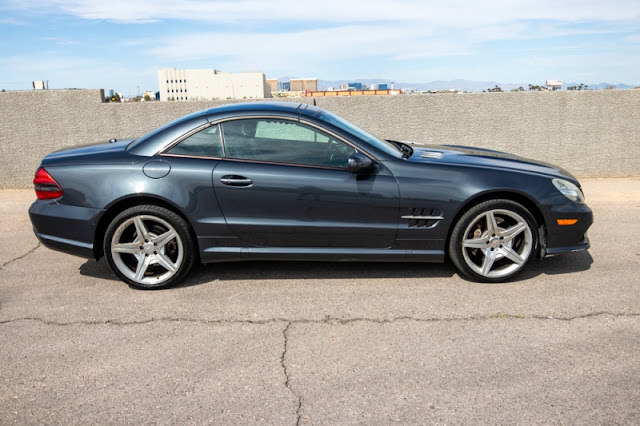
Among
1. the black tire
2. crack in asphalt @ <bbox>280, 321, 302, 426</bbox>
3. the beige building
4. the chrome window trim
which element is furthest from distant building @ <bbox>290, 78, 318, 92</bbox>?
crack in asphalt @ <bbox>280, 321, 302, 426</bbox>

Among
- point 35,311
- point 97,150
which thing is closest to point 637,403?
point 35,311

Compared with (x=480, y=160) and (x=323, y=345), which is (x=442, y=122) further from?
(x=323, y=345)

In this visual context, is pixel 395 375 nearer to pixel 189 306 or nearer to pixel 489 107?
pixel 189 306

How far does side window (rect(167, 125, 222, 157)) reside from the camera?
4.59 metres

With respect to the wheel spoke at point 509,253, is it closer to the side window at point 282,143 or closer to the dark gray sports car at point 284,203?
the dark gray sports car at point 284,203

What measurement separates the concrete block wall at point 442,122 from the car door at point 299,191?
199 inches

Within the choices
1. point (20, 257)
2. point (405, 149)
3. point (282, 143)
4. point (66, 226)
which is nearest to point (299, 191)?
point (282, 143)

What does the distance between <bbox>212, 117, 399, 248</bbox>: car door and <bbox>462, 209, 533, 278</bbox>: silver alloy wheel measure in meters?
0.69

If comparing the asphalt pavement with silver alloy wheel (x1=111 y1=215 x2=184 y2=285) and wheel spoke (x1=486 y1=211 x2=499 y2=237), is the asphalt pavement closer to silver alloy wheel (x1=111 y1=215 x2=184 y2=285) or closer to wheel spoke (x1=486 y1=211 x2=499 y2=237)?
silver alloy wheel (x1=111 y1=215 x2=184 y2=285)

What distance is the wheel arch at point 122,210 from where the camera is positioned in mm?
4508

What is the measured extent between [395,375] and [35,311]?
283cm

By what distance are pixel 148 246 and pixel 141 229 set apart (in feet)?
0.50

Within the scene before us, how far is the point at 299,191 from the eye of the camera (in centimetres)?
446

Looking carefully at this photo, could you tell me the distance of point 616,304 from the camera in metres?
4.21
